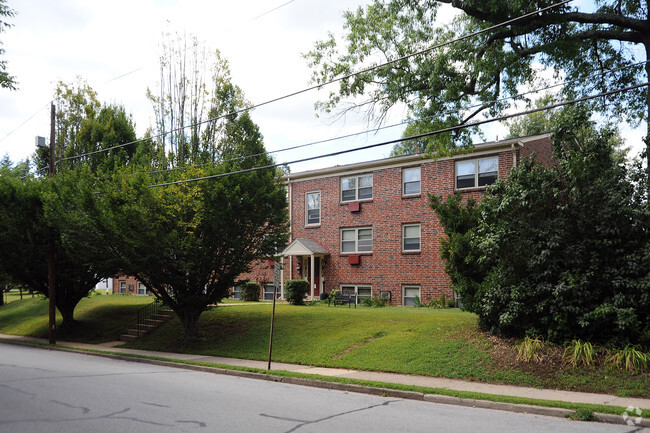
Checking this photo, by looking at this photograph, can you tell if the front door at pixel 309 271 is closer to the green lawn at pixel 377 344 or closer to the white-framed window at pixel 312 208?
the white-framed window at pixel 312 208

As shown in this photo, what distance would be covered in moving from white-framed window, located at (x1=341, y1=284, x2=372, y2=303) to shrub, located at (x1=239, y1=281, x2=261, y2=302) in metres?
4.69

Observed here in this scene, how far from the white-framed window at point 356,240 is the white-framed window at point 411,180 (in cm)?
282

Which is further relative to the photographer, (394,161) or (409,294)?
(394,161)

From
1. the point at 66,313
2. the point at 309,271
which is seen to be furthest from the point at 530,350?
the point at 66,313

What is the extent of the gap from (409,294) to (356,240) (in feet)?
13.2

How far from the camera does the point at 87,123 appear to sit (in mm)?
28906

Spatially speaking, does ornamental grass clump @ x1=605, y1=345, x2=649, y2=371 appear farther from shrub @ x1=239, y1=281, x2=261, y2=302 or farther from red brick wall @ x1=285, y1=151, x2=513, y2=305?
shrub @ x1=239, y1=281, x2=261, y2=302

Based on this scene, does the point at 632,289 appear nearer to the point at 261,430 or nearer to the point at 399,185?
the point at 261,430

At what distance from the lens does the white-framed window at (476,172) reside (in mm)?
22953

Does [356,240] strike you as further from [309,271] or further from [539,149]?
[539,149]

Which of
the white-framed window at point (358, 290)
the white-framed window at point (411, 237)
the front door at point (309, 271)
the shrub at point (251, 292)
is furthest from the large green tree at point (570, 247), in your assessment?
the shrub at point (251, 292)

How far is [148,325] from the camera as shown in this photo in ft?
72.8

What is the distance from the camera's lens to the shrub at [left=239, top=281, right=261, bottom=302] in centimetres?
2858

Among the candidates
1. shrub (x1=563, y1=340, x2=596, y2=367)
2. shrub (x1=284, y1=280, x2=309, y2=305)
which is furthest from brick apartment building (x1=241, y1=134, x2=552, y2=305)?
shrub (x1=563, y1=340, x2=596, y2=367)
